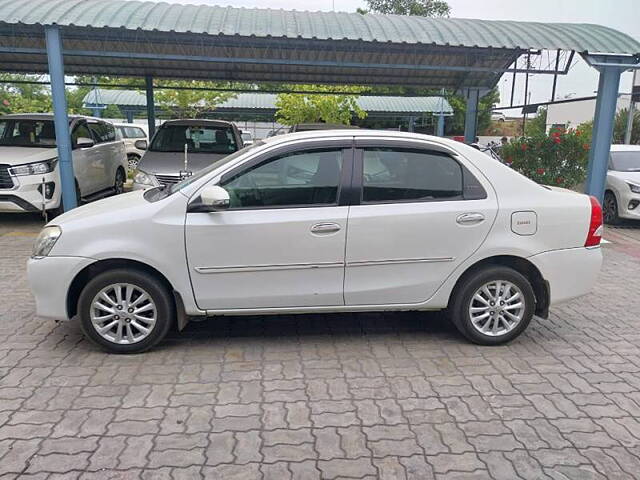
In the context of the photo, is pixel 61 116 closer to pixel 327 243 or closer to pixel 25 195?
pixel 25 195

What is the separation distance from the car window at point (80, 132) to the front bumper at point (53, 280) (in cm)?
599

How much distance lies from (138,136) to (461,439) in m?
19.4

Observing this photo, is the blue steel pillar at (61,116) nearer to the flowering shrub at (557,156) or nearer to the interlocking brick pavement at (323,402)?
the interlocking brick pavement at (323,402)

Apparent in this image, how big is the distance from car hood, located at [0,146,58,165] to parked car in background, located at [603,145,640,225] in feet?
32.2

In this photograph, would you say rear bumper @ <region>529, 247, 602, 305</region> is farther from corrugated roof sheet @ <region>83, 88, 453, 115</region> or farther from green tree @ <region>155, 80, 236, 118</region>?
green tree @ <region>155, 80, 236, 118</region>

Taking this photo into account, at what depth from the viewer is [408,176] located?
4.12 meters

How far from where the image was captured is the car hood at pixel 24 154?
7.93 m

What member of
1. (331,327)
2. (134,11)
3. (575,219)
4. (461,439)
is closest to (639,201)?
(575,219)

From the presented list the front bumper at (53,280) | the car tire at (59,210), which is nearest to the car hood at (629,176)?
the front bumper at (53,280)

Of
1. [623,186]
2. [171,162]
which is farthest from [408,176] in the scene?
[623,186]

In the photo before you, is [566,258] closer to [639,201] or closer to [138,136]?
[639,201]

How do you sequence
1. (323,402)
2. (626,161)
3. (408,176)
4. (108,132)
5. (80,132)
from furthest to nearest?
1. (108,132)
2. (626,161)
3. (80,132)
4. (408,176)
5. (323,402)

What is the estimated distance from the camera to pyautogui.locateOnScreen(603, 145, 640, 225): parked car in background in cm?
942

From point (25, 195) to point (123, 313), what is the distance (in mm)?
5167
